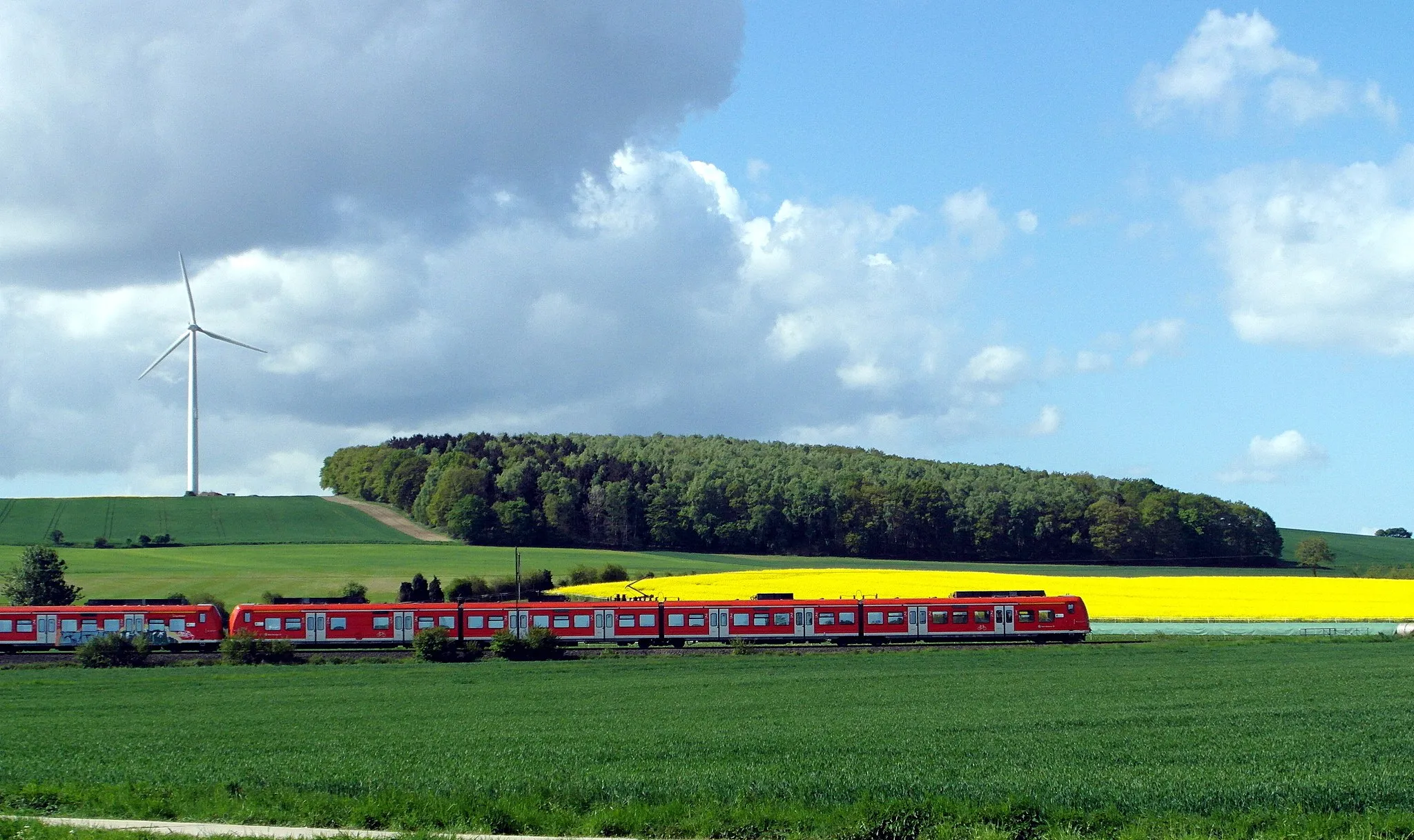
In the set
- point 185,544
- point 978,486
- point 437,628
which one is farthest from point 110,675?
point 978,486

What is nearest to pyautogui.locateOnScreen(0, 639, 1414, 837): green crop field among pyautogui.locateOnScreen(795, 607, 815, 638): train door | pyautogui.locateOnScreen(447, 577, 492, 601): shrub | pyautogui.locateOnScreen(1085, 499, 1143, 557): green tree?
pyautogui.locateOnScreen(795, 607, 815, 638): train door

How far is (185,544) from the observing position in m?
129

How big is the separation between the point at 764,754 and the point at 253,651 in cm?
4145

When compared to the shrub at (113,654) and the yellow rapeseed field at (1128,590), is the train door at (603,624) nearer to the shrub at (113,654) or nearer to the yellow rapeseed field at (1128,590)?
the yellow rapeseed field at (1128,590)

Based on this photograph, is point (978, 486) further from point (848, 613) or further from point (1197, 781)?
point (1197, 781)

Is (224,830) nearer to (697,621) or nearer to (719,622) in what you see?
(697,621)

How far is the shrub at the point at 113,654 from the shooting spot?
56.1 meters

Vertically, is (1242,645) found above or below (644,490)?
below

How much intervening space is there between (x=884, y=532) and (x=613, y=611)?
7592 cm

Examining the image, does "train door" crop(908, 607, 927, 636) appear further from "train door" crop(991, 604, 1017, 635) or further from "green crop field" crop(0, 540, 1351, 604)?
"green crop field" crop(0, 540, 1351, 604)

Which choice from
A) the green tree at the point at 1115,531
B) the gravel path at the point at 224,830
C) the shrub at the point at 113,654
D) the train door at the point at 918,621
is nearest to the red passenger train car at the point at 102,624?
the shrub at the point at 113,654

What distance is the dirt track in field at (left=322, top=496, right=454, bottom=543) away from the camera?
138875 millimetres

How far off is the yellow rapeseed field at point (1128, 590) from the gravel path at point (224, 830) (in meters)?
58.2

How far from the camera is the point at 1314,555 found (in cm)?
12600
